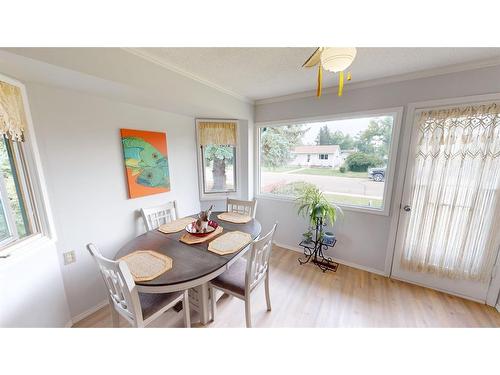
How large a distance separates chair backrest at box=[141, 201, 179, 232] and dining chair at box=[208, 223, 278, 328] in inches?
38.4

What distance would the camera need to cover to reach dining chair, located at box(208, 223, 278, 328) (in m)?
1.35

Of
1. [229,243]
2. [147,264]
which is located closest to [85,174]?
[147,264]

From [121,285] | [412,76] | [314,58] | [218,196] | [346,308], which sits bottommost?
[346,308]

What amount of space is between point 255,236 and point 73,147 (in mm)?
1739

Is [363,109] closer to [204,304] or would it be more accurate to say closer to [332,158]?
[332,158]

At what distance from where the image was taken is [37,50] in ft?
3.20

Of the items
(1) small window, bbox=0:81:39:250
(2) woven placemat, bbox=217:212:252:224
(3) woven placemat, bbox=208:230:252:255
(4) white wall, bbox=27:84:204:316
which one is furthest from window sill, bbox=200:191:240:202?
(1) small window, bbox=0:81:39:250

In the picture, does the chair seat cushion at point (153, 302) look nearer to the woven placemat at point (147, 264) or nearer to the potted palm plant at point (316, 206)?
the woven placemat at point (147, 264)

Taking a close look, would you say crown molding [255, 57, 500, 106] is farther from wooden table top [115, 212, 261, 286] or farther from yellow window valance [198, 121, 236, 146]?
wooden table top [115, 212, 261, 286]

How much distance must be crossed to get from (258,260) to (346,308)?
1.10 metres

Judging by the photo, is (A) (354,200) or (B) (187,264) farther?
(A) (354,200)

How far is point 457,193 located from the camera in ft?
5.72
